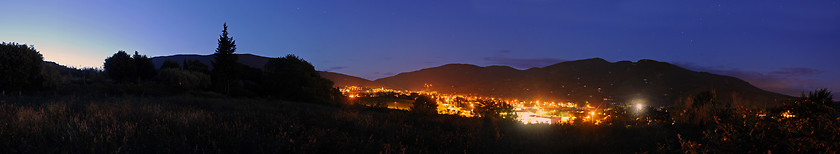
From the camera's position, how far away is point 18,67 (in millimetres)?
15797

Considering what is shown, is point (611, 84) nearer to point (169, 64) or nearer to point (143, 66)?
point (169, 64)

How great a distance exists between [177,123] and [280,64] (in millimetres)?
28093

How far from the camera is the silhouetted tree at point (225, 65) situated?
98.3 feet

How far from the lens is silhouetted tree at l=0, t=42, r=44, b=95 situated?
15289mm

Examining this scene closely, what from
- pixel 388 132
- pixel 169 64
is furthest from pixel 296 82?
pixel 388 132

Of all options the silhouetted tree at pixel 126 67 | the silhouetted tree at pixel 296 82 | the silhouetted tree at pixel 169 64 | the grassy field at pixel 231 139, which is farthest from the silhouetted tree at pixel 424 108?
the silhouetted tree at pixel 169 64

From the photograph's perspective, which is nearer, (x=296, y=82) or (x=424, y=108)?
(x=424, y=108)

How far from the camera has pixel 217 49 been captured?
103 feet

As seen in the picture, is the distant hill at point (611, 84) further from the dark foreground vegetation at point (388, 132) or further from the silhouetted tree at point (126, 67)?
the silhouetted tree at point (126, 67)

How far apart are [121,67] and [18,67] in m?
14.5

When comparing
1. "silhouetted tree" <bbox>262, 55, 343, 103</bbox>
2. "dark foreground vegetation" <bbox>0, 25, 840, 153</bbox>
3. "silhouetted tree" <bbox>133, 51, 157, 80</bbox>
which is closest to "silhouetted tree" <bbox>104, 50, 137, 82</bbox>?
"silhouetted tree" <bbox>133, 51, 157, 80</bbox>

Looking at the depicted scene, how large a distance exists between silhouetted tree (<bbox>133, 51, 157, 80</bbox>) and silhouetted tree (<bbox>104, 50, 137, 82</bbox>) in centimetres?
93

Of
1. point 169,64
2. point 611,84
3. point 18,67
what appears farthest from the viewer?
point 611,84

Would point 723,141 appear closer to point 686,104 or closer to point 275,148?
point 275,148
